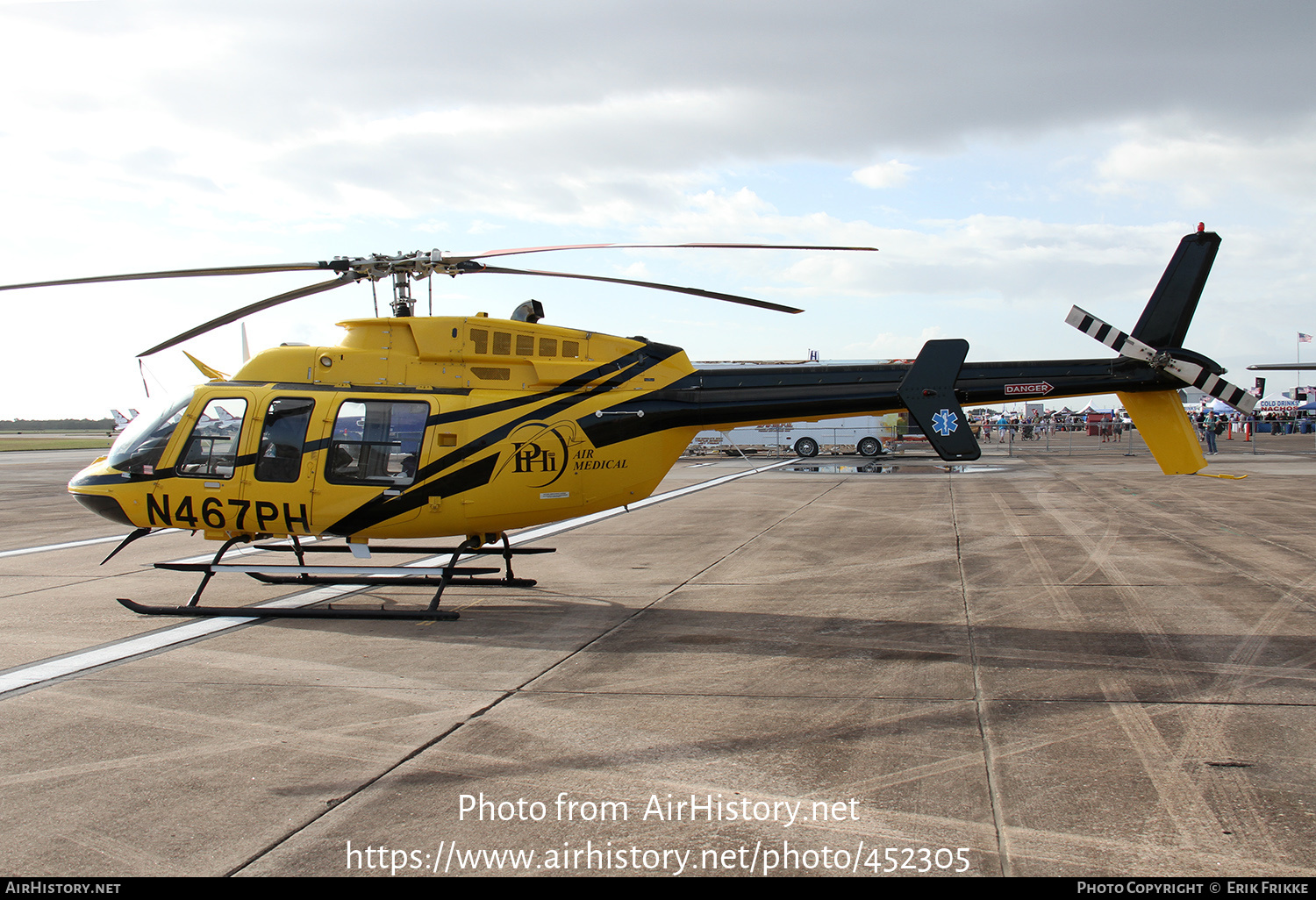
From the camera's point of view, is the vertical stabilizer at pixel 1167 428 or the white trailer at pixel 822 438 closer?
the vertical stabilizer at pixel 1167 428

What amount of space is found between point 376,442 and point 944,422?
19.9 ft

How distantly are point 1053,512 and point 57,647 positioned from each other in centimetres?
1678

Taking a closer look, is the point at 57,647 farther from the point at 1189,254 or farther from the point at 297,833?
the point at 1189,254

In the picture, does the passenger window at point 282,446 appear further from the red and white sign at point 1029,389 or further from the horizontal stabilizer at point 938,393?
the red and white sign at point 1029,389

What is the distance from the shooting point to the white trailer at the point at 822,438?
129ft

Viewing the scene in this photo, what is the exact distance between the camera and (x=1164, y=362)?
8930 millimetres

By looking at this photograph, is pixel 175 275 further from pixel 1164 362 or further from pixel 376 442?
pixel 1164 362

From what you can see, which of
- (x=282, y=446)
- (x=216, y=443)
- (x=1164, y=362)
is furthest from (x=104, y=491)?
(x=1164, y=362)

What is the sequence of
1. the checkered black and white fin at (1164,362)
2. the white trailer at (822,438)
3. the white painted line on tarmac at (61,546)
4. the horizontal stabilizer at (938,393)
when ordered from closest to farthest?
the checkered black and white fin at (1164,362) → the horizontal stabilizer at (938,393) → the white painted line on tarmac at (61,546) → the white trailer at (822,438)

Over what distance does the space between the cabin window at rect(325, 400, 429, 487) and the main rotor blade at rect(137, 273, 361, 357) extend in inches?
57.5

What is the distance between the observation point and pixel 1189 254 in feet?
29.4

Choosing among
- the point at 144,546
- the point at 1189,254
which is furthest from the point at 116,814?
the point at 144,546

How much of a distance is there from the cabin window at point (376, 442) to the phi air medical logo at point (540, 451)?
100 cm

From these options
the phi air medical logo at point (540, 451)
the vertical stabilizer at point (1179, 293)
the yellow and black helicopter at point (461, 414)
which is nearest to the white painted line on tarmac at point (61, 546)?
the yellow and black helicopter at point (461, 414)
